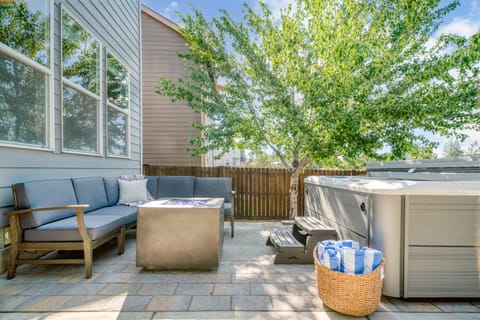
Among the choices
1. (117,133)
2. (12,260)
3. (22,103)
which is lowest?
(12,260)

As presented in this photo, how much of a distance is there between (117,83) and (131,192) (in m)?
2.10

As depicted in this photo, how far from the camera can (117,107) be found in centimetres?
471

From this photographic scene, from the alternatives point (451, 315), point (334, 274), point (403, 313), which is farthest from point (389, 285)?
point (334, 274)

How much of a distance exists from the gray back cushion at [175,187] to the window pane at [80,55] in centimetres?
185

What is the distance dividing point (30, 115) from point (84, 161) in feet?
3.50

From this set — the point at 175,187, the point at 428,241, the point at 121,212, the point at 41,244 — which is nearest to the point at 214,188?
the point at 175,187

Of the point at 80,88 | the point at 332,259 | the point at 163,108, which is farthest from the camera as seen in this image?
the point at 163,108

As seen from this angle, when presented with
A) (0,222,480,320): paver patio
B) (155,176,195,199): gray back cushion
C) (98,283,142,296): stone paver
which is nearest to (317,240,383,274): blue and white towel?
(0,222,480,320): paver patio

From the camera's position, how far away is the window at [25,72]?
2.52 meters

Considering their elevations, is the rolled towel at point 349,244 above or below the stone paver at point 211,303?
above

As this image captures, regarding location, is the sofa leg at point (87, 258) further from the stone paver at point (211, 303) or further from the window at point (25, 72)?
the window at point (25, 72)

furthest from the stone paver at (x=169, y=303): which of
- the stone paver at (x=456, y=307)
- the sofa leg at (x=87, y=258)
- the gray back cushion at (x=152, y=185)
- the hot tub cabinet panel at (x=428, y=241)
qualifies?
the gray back cushion at (x=152, y=185)

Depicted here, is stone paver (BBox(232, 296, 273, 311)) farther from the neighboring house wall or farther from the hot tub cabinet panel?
the neighboring house wall

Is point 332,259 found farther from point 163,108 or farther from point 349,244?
point 163,108
